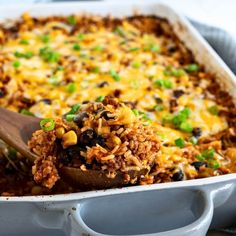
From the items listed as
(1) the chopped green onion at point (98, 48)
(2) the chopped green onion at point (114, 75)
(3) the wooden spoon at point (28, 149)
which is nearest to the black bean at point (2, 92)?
(3) the wooden spoon at point (28, 149)

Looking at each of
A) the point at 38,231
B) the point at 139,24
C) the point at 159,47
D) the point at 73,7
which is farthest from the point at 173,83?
the point at 38,231

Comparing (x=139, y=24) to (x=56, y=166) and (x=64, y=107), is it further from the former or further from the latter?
(x=56, y=166)

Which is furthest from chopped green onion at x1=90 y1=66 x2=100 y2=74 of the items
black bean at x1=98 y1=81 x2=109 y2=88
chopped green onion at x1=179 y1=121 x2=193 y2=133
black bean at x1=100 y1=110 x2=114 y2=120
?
black bean at x1=100 y1=110 x2=114 y2=120

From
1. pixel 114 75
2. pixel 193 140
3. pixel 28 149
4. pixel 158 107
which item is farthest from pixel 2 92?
pixel 193 140

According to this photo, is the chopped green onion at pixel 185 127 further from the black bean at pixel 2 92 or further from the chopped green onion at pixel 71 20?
the chopped green onion at pixel 71 20

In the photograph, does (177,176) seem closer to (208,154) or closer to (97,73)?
(208,154)

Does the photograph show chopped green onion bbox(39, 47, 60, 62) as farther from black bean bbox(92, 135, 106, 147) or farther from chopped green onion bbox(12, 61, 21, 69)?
black bean bbox(92, 135, 106, 147)

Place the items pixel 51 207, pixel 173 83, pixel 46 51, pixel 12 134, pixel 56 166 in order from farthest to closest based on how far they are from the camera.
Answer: pixel 46 51 < pixel 173 83 < pixel 12 134 < pixel 56 166 < pixel 51 207
